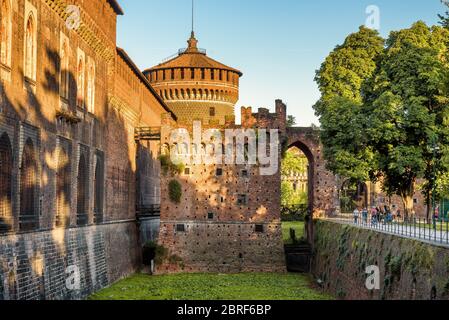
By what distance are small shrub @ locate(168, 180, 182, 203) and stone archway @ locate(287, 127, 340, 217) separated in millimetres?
6706

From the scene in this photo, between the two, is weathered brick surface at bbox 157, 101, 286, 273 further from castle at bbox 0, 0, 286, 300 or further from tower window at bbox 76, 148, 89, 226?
tower window at bbox 76, 148, 89, 226

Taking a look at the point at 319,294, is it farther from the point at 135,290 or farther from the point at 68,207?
the point at 68,207

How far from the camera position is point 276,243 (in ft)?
127

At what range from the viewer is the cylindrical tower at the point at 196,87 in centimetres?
5697

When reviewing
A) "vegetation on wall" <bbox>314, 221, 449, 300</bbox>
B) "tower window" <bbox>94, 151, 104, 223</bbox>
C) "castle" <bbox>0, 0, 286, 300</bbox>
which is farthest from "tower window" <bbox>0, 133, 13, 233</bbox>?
"tower window" <bbox>94, 151, 104, 223</bbox>

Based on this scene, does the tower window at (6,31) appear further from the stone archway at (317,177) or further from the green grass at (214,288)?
the stone archway at (317,177)

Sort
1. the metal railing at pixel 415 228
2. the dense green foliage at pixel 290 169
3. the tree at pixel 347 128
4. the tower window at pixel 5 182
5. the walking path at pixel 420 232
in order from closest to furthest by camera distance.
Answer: the walking path at pixel 420 232 → the metal railing at pixel 415 228 → the tower window at pixel 5 182 → the tree at pixel 347 128 → the dense green foliage at pixel 290 169

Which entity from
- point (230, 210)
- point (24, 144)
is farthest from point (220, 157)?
point (24, 144)

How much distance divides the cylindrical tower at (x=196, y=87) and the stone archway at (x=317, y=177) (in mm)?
15799

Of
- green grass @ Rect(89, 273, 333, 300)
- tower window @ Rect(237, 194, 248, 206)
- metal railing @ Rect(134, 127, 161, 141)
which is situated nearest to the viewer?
green grass @ Rect(89, 273, 333, 300)

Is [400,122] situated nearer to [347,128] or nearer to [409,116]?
[409,116]

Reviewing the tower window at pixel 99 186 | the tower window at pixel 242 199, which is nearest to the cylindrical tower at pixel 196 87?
the tower window at pixel 242 199

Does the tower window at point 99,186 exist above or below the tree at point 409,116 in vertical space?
below

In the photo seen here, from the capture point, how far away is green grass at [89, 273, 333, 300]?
28.9m
